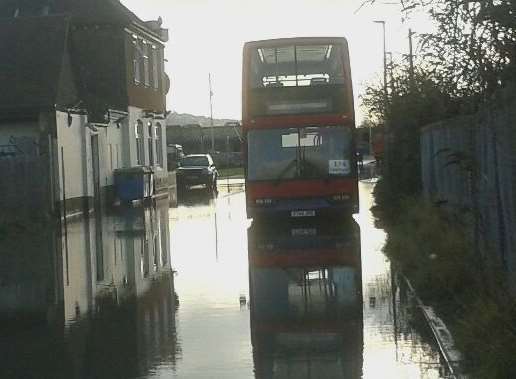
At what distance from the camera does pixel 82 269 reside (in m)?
19.2

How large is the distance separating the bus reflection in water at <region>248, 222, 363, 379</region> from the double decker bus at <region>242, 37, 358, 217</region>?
341 centimetres

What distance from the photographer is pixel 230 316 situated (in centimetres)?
1291

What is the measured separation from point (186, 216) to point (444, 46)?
2369 cm

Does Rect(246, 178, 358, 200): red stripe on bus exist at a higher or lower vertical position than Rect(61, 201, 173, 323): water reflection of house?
higher

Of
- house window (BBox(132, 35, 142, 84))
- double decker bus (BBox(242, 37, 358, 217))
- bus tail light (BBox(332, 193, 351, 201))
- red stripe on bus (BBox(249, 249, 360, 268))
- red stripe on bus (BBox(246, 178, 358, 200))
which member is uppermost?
house window (BBox(132, 35, 142, 84))

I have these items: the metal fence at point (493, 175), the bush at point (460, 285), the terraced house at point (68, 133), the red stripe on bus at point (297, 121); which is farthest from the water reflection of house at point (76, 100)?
the metal fence at point (493, 175)

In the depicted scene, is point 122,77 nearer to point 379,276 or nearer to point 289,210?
point 289,210

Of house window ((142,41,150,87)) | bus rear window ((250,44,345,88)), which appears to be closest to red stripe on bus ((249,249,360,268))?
bus rear window ((250,44,345,88))

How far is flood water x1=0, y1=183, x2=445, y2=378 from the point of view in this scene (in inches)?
388

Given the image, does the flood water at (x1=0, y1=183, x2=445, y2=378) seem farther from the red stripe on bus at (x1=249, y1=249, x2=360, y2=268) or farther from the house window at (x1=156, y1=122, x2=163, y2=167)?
the house window at (x1=156, y1=122, x2=163, y2=167)

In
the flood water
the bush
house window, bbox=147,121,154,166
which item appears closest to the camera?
the bush

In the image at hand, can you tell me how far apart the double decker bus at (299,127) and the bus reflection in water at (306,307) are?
3412mm

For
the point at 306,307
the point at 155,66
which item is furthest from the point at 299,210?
the point at 155,66

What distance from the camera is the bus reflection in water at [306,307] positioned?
9867 millimetres
